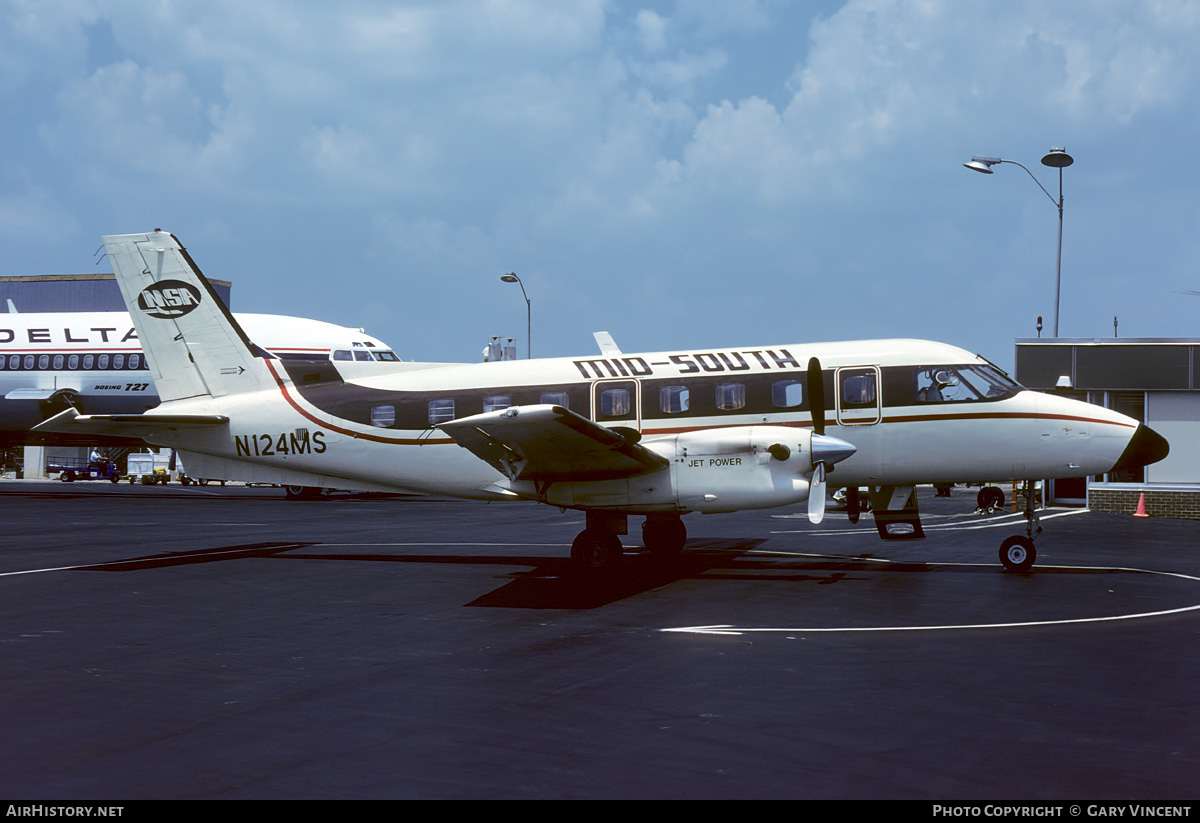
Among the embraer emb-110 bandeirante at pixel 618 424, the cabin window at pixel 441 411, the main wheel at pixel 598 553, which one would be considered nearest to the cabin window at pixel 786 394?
the embraer emb-110 bandeirante at pixel 618 424

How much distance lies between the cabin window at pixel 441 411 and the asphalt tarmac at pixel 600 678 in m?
3.00

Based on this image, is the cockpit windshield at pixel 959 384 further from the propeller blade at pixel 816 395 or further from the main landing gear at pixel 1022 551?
the propeller blade at pixel 816 395

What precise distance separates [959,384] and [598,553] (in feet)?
24.1

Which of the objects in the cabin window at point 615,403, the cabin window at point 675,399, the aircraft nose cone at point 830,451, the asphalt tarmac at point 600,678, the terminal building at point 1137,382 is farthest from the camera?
the terminal building at point 1137,382

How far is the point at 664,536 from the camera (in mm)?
19875

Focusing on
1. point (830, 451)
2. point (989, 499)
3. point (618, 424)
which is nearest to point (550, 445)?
point (618, 424)

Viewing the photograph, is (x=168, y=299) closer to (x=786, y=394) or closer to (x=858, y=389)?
(x=786, y=394)

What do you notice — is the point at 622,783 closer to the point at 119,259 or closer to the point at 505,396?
the point at 505,396

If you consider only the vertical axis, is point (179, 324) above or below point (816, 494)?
above

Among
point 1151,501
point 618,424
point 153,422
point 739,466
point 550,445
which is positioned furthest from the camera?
point 1151,501

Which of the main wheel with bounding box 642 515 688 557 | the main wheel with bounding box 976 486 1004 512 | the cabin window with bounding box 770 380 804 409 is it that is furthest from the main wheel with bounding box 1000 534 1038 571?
the main wheel with bounding box 976 486 1004 512

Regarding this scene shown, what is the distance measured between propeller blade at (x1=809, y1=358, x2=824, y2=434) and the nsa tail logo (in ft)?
45.5

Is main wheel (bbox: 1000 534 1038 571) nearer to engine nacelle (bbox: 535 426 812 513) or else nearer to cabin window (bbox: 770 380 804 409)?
engine nacelle (bbox: 535 426 812 513)

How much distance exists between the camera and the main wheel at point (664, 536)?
65.1 ft
